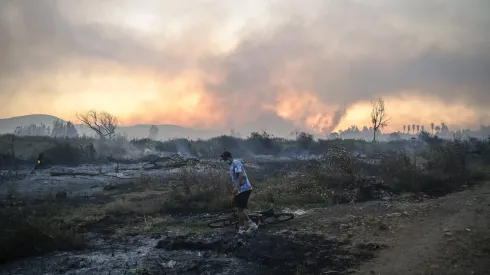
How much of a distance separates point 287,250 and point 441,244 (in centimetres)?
278

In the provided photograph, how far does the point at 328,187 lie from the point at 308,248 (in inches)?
277

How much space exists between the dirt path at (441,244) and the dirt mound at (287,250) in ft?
1.61

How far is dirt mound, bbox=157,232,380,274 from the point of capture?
610 cm

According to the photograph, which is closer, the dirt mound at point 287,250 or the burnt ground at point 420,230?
the burnt ground at point 420,230

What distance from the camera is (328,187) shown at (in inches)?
542

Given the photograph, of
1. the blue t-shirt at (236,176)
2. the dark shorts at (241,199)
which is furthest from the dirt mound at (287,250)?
the blue t-shirt at (236,176)

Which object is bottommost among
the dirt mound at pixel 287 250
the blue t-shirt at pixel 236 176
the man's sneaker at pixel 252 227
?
the dirt mound at pixel 287 250

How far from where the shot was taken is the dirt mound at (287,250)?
6102 millimetres

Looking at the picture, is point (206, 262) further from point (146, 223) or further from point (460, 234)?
point (460, 234)

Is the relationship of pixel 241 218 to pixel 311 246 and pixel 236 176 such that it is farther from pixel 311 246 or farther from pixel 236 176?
pixel 311 246

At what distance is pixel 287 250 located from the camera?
6.95 meters

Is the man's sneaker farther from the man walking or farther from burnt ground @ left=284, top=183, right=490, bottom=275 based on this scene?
burnt ground @ left=284, top=183, right=490, bottom=275

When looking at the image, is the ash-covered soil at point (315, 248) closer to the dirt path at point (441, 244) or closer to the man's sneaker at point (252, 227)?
the dirt path at point (441, 244)

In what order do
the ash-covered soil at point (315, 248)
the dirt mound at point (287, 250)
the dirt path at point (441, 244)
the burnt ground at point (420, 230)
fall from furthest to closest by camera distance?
1. the dirt mound at point (287, 250)
2. the ash-covered soil at point (315, 248)
3. the burnt ground at point (420, 230)
4. the dirt path at point (441, 244)
